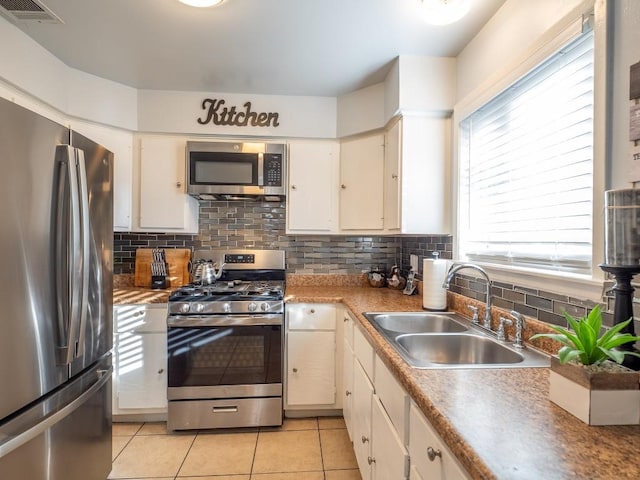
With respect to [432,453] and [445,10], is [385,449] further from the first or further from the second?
[445,10]

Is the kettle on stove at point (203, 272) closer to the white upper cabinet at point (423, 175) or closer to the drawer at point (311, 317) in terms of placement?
the drawer at point (311, 317)

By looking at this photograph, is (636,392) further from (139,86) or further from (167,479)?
(139,86)

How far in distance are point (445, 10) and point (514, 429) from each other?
166cm

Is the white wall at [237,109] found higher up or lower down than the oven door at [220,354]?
higher up

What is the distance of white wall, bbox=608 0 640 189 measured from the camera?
94 cm

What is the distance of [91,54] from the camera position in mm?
2008

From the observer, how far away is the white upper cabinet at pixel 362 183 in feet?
7.86

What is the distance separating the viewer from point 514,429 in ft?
2.30

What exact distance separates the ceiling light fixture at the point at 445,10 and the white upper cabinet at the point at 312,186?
1148 millimetres

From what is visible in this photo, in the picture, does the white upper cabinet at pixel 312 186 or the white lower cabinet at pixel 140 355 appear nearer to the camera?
the white lower cabinet at pixel 140 355

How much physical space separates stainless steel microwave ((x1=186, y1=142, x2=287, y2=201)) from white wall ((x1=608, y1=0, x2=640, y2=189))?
192 centimetres

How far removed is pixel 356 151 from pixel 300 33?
37.0 inches

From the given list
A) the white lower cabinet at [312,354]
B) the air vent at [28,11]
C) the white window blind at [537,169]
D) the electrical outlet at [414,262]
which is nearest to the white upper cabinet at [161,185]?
the air vent at [28,11]

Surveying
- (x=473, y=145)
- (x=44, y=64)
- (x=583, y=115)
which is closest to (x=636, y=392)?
(x=583, y=115)
